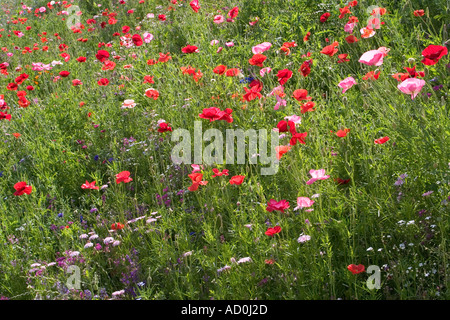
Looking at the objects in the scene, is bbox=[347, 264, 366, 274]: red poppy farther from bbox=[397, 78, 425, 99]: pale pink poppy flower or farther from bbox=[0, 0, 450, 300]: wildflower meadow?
bbox=[397, 78, 425, 99]: pale pink poppy flower

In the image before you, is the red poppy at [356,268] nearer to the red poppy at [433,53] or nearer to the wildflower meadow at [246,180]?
the wildflower meadow at [246,180]

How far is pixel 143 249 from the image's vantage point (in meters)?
2.37

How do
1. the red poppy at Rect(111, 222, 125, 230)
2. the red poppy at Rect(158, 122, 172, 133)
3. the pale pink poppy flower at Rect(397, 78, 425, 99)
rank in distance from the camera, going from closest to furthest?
the pale pink poppy flower at Rect(397, 78, 425, 99), the red poppy at Rect(111, 222, 125, 230), the red poppy at Rect(158, 122, 172, 133)

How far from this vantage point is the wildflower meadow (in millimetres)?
1902

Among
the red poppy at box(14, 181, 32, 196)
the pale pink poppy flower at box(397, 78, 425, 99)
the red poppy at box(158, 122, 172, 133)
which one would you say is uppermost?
the pale pink poppy flower at box(397, 78, 425, 99)

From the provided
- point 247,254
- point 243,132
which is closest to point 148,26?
point 243,132

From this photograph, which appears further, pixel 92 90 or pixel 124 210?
pixel 92 90

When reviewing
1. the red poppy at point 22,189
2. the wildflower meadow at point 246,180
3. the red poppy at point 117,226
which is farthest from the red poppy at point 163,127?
the red poppy at point 22,189

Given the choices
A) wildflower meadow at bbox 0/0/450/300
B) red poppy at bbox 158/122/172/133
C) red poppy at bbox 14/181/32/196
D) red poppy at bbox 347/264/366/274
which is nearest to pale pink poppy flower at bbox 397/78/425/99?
wildflower meadow at bbox 0/0/450/300

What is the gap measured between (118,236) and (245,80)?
155 cm

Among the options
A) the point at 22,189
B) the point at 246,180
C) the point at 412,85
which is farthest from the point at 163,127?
the point at 412,85

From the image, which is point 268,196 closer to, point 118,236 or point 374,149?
point 374,149

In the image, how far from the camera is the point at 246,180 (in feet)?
8.41

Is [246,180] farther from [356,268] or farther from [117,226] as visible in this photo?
[356,268]
